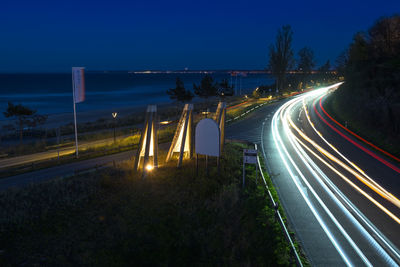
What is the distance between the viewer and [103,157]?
20625mm

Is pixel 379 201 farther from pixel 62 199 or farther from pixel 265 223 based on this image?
pixel 62 199

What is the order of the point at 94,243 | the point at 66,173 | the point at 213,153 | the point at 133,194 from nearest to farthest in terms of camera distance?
the point at 94,243, the point at 133,194, the point at 213,153, the point at 66,173

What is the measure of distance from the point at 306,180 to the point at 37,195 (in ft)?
40.6

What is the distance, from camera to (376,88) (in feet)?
112

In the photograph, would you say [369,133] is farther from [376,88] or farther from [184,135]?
[184,135]

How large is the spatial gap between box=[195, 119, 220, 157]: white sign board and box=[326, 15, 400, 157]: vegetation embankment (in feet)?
43.0

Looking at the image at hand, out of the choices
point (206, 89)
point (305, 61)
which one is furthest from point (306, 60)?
point (206, 89)

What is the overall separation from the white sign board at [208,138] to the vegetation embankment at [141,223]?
4.38 feet

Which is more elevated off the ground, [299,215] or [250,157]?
[250,157]

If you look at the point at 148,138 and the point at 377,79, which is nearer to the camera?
the point at 148,138

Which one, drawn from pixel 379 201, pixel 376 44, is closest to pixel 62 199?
pixel 379 201

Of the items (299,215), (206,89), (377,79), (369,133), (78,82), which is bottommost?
(299,215)

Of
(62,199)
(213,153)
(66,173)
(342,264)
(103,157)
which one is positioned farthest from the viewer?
(103,157)

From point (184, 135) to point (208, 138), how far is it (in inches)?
111
